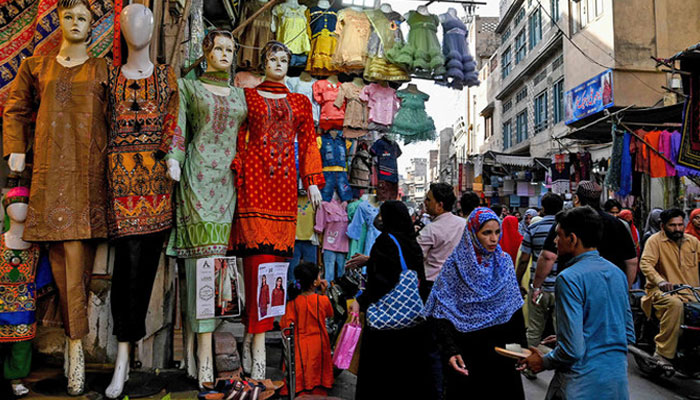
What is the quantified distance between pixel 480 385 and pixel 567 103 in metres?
14.2

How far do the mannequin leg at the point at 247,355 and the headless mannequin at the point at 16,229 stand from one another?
1.33 m

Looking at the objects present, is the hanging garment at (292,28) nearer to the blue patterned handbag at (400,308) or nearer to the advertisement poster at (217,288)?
the advertisement poster at (217,288)

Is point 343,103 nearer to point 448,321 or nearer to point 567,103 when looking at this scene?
point 448,321

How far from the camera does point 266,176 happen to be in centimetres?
359

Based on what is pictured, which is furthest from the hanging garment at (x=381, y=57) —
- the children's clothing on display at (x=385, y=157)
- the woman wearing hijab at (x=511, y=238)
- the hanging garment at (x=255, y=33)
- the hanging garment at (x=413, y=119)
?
the woman wearing hijab at (x=511, y=238)

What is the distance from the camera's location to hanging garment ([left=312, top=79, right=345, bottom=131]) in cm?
656

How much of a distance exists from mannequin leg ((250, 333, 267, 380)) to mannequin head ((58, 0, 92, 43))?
2.29 m

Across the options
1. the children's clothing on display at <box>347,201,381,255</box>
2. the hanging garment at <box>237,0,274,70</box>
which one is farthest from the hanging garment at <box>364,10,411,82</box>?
the children's clothing on display at <box>347,201,381,255</box>

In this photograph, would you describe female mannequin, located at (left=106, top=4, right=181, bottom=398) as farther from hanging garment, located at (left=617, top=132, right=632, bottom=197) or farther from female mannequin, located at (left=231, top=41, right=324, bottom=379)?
hanging garment, located at (left=617, top=132, right=632, bottom=197)

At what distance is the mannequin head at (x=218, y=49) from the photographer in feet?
11.6

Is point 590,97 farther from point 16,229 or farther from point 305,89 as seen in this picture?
point 16,229

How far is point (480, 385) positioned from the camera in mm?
2838

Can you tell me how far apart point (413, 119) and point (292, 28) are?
6.72 feet

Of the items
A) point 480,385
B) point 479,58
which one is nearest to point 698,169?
point 480,385
